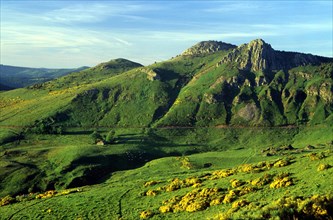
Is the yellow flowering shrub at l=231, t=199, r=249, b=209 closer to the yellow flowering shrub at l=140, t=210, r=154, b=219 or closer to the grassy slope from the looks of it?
the grassy slope

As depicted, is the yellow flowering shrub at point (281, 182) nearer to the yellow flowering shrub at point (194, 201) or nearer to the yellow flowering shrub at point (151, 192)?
the yellow flowering shrub at point (194, 201)

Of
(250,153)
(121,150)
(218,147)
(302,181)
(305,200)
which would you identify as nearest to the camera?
(305,200)

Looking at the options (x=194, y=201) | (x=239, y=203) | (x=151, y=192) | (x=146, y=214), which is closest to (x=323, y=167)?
(x=239, y=203)

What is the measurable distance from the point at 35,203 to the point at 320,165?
5607cm

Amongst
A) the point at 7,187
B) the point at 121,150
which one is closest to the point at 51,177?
the point at 7,187

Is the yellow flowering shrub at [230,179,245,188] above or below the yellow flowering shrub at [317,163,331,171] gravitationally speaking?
below

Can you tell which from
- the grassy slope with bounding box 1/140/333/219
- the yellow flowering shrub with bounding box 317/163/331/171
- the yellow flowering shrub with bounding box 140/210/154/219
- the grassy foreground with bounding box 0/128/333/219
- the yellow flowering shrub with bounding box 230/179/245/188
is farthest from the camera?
the yellow flowering shrub with bounding box 230/179/245/188

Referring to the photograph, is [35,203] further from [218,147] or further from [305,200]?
[218,147]

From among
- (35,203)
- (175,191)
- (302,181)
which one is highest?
(302,181)

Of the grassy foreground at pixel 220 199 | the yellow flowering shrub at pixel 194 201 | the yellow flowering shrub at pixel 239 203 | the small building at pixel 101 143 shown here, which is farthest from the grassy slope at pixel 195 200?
the small building at pixel 101 143

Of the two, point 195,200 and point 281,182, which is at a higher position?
point 281,182

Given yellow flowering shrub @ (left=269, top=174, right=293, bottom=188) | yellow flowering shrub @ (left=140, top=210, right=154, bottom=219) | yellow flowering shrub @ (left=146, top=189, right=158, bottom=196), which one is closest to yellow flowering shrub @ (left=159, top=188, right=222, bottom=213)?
yellow flowering shrub @ (left=140, top=210, right=154, bottom=219)

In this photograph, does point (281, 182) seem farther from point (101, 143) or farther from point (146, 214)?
point (101, 143)

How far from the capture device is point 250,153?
527 feet
